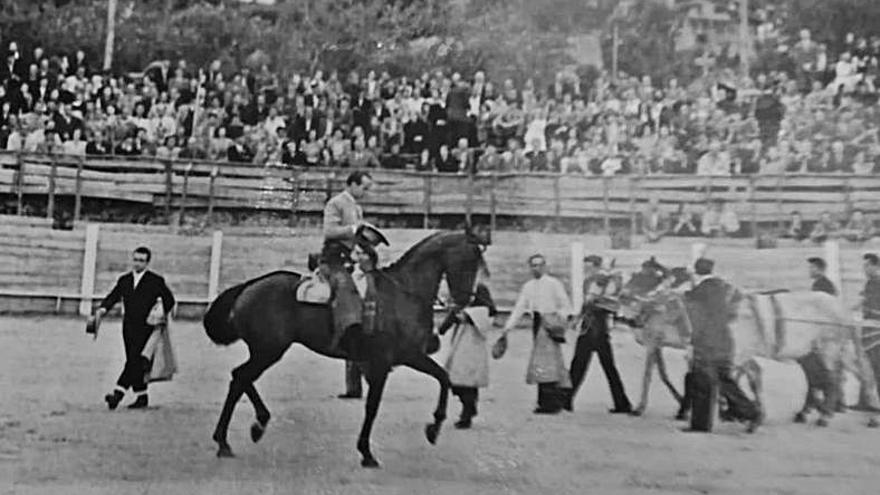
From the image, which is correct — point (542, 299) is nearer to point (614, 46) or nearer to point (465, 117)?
point (465, 117)

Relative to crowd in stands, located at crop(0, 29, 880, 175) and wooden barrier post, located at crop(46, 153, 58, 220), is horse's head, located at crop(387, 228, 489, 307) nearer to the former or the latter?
crowd in stands, located at crop(0, 29, 880, 175)

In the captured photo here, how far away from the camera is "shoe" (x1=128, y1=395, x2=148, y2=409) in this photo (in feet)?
15.4

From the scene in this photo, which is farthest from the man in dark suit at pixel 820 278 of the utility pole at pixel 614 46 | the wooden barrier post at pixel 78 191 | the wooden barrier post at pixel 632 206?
the wooden barrier post at pixel 78 191

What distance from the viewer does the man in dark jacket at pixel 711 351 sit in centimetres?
488

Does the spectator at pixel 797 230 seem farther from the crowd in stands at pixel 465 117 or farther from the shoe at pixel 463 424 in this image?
the shoe at pixel 463 424

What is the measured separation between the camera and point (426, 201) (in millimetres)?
4879

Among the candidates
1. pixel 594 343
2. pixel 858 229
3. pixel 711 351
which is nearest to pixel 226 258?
pixel 594 343

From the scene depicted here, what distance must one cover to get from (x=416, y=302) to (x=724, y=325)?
3.80 ft

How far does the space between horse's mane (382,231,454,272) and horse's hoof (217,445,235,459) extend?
33.5 inches

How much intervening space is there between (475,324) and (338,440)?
0.65 metres

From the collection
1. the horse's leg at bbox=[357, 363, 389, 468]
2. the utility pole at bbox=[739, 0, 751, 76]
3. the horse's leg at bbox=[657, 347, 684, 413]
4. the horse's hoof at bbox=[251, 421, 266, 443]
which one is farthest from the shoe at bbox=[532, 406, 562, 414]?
A: the utility pole at bbox=[739, 0, 751, 76]

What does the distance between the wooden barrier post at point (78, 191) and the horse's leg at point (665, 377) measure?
7.16 ft

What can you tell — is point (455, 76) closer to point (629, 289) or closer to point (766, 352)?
point (629, 289)

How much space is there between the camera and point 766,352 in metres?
4.95
